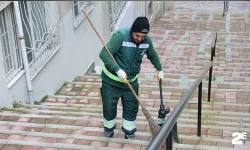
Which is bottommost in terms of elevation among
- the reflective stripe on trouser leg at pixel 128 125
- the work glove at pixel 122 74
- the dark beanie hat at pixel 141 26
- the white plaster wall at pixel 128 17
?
the white plaster wall at pixel 128 17

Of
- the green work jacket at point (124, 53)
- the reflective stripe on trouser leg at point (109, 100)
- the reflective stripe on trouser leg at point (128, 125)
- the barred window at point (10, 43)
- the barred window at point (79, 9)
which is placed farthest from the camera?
the barred window at point (79, 9)

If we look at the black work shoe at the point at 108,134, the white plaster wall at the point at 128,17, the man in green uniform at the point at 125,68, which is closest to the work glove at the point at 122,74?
the man in green uniform at the point at 125,68

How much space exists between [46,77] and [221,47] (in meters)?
4.70

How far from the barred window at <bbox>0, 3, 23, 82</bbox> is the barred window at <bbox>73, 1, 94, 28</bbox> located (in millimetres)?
2095

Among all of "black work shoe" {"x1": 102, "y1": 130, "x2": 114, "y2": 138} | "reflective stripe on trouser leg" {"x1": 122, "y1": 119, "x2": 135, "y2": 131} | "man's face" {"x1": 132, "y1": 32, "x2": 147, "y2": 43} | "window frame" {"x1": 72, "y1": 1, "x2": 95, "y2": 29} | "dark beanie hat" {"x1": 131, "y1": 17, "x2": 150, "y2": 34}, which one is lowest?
"black work shoe" {"x1": 102, "y1": 130, "x2": 114, "y2": 138}

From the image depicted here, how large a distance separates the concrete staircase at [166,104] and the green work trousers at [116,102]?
16 centimetres

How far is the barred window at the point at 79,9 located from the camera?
791 cm

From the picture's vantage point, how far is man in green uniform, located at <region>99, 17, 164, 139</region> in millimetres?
3867

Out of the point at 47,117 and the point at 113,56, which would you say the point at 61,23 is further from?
the point at 113,56

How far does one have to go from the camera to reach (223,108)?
215 inches

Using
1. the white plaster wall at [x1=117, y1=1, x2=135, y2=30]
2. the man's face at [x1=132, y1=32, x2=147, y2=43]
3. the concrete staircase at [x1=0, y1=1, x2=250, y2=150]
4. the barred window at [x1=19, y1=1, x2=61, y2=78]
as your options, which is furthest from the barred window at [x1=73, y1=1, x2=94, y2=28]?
the man's face at [x1=132, y1=32, x2=147, y2=43]

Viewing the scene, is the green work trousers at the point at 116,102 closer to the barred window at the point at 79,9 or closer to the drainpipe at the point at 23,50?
the drainpipe at the point at 23,50

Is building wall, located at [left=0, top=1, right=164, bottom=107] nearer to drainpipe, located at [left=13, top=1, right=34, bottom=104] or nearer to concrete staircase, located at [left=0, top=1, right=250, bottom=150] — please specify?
drainpipe, located at [left=13, top=1, right=34, bottom=104]

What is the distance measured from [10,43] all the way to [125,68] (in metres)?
2.31
